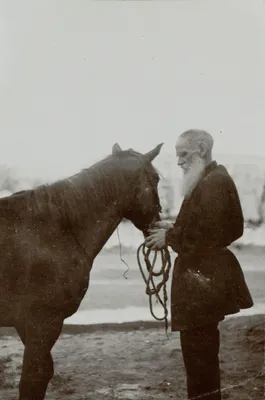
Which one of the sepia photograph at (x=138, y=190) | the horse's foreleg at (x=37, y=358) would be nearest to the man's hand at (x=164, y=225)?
the sepia photograph at (x=138, y=190)

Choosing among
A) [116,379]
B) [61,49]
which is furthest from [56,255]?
[61,49]

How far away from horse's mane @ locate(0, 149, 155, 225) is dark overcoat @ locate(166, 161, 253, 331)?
352 mm

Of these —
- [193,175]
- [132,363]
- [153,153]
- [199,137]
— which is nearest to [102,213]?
[153,153]

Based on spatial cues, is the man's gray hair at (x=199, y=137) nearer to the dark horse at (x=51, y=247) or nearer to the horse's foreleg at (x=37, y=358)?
the dark horse at (x=51, y=247)

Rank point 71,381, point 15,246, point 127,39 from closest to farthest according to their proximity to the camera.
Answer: point 15,246 → point 71,381 → point 127,39

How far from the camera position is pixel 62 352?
2219 mm

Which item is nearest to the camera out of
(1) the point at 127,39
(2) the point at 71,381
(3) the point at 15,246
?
(3) the point at 15,246

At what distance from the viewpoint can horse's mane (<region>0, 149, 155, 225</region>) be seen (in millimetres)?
2010

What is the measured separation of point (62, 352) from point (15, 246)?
65 centimetres

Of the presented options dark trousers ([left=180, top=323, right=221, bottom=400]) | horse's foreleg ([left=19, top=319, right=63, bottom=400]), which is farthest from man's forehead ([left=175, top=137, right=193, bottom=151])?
horse's foreleg ([left=19, top=319, right=63, bottom=400])

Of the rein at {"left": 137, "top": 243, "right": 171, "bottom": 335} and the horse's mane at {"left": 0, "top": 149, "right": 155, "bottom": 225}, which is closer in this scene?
the horse's mane at {"left": 0, "top": 149, "right": 155, "bottom": 225}

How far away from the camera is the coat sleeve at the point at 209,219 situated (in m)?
2.05

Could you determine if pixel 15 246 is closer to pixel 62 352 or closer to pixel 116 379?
pixel 62 352

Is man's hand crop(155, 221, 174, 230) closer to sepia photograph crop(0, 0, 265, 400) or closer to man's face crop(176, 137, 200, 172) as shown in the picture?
sepia photograph crop(0, 0, 265, 400)
